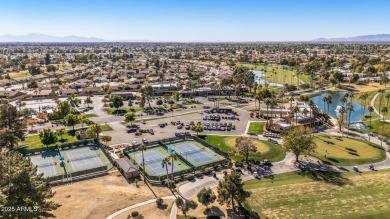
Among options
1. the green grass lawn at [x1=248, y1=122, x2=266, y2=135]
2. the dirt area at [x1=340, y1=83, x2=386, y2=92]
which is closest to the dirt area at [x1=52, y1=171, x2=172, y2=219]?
the green grass lawn at [x1=248, y1=122, x2=266, y2=135]

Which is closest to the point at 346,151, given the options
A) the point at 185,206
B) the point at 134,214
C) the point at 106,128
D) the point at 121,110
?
the point at 185,206

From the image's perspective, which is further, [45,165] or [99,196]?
[45,165]

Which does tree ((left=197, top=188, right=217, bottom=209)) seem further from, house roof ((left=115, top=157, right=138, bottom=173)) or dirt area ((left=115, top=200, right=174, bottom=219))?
house roof ((left=115, top=157, right=138, bottom=173))

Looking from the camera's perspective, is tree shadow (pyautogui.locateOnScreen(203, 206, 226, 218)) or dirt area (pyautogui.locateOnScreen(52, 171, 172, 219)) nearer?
tree shadow (pyautogui.locateOnScreen(203, 206, 226, 218))

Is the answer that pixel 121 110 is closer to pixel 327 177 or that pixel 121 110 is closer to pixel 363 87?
pixel 327 177

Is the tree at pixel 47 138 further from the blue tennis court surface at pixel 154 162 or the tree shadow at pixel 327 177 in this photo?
the tree shadow at pixel 327 177

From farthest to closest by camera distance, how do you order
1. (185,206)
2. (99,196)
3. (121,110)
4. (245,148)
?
1. (121,110)
2. (245,148)
3. (99,196)
4. (185,206)
